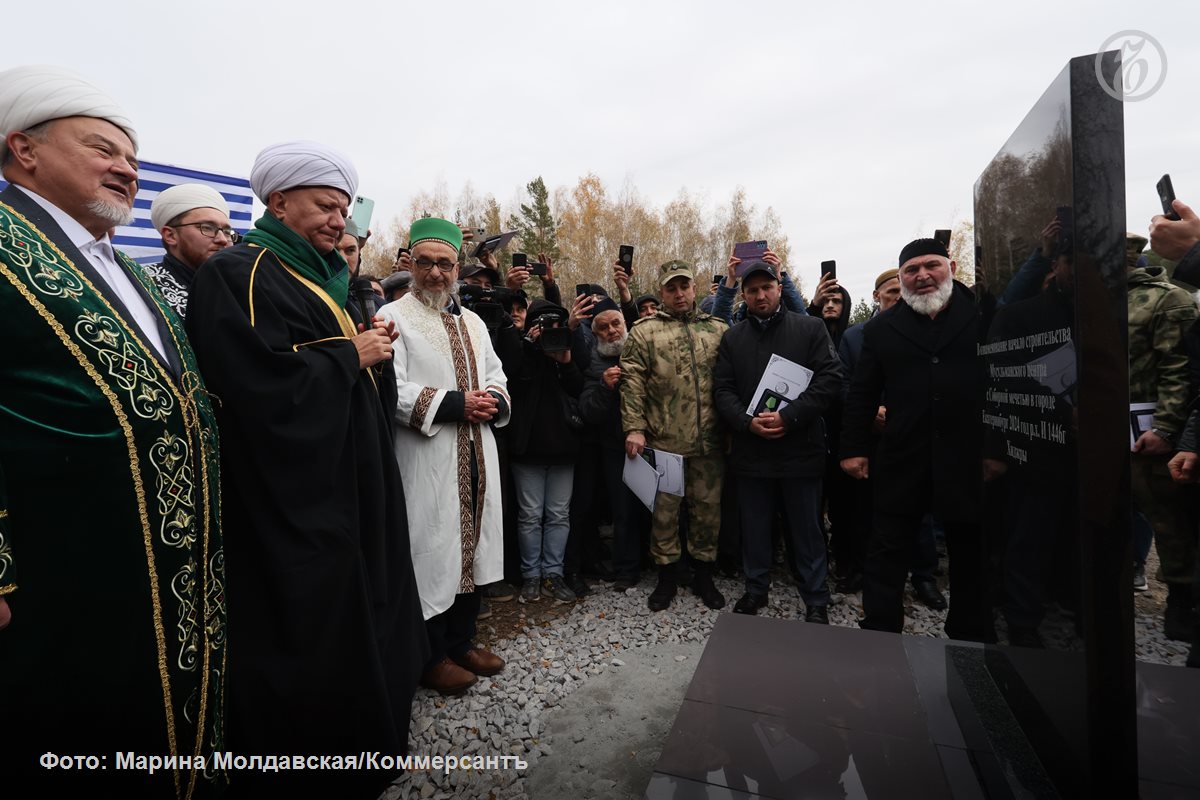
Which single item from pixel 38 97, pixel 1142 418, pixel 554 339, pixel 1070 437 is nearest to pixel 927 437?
pixel 1142 418

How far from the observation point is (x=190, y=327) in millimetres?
1961

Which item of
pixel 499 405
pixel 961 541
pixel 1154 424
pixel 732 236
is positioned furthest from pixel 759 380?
pixel 732 236

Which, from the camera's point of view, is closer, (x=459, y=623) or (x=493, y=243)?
(x=459, y=623)

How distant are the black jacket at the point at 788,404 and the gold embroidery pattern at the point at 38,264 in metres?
3.19

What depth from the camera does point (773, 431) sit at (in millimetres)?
3607

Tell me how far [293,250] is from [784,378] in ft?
9.24

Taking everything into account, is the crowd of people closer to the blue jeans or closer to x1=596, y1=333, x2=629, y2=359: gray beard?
the blue jeans

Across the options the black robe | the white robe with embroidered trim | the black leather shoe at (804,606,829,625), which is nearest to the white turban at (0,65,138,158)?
the black robe

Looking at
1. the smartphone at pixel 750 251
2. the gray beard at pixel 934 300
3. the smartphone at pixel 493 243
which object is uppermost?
the smartphone at pixel 493 243

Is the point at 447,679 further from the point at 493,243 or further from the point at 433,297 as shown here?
the point at 493,243

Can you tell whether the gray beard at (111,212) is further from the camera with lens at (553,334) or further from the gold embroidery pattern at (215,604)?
the camera with lens at (553,334)

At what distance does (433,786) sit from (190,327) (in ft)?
6.20

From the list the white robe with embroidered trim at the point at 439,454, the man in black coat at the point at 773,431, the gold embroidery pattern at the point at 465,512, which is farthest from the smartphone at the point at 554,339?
the man in black coat at the point at 773,431

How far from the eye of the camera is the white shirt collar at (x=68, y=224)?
1565 mm
